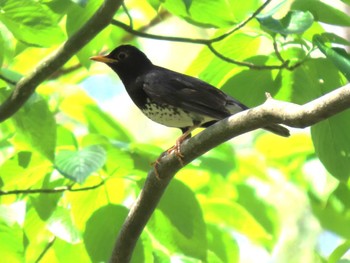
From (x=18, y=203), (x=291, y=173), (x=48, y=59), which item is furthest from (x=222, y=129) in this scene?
(x=291, y=173)

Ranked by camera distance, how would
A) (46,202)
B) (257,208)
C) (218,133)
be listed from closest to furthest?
(218,133)
(46,202)
(257,208)

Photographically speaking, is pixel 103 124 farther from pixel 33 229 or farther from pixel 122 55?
pixel 33 229

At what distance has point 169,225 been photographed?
12.2 ft

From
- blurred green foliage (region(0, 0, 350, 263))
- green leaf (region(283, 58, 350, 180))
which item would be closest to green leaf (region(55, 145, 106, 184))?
blurred green foliage (region(0, 0, 350, 263))

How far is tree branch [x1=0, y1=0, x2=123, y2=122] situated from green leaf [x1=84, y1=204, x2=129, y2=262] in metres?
0.65

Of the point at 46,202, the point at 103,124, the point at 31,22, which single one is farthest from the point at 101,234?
the point at 103,124

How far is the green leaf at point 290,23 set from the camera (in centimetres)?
311

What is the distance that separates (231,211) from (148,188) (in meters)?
1.23

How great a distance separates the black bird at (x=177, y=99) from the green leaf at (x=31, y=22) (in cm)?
81

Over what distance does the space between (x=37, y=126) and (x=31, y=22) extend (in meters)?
0.52

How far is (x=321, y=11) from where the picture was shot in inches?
133

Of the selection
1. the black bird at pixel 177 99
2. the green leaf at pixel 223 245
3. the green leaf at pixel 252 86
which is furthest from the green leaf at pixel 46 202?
the green leaf at pixel 252 86

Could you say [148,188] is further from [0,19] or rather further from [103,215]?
[0,19]

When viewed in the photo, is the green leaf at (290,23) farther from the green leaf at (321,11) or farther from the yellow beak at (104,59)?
the yellow beak at (104,59)
